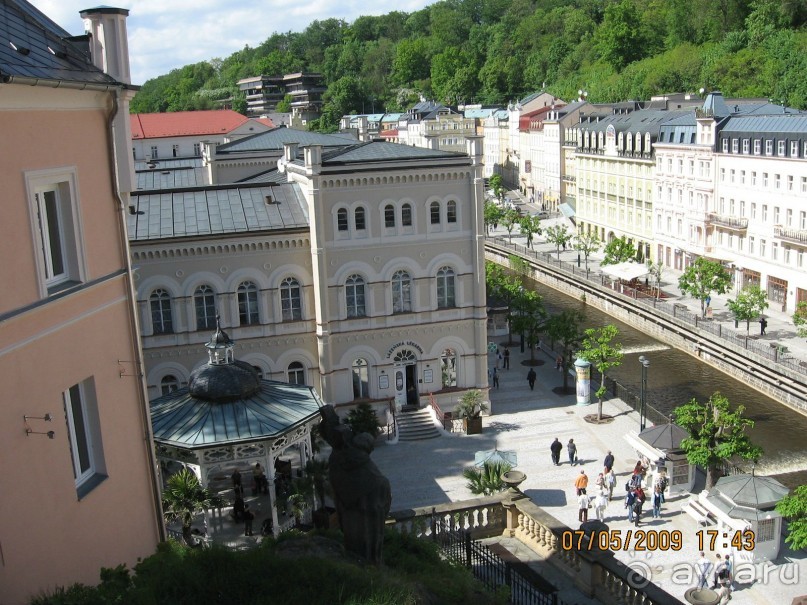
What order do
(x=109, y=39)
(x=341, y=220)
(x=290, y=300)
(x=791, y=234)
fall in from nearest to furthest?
(x=109, y=39), (x=341, y=220), (x=290, y=300), (x=791, y=234)

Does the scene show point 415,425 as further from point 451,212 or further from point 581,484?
point 581,484

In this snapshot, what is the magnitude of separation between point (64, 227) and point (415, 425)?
2655 cm

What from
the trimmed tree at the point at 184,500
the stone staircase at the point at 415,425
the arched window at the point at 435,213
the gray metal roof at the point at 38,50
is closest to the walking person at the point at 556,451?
the stone staircase at the point at 415,425

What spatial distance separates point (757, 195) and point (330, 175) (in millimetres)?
36319

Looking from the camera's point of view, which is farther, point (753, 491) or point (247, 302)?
point (247, 302)

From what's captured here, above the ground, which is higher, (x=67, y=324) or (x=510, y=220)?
(x=67, y=324)

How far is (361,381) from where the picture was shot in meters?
38.1

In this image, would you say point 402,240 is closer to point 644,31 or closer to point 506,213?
point 506,213

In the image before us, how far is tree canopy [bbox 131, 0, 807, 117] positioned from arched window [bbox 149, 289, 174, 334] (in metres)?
68.1

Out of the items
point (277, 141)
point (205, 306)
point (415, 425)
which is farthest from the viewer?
point (277, 141)

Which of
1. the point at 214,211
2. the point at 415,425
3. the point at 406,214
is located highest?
the point at 214,211

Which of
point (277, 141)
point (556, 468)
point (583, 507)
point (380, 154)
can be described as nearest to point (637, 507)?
point (583, 507)

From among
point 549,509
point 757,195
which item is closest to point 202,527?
point 549,509

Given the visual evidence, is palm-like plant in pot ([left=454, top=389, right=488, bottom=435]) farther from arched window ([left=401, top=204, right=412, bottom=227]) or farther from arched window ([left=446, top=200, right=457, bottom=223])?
arched window ([left=401, top=204, right=412, bottom=227])
